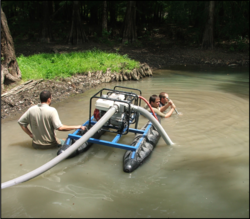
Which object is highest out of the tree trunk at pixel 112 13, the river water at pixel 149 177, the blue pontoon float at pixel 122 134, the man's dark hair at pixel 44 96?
the tree trunk at pixel 112 13

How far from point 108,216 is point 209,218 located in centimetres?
128

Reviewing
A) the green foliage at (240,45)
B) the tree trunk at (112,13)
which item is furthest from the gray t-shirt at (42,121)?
the tree trunk at (112,13)

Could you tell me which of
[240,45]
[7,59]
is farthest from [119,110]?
[240,45]

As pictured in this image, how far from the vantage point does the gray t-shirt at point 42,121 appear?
427 centimetres

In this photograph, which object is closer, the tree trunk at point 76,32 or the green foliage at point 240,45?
the green foliage at point 240,45

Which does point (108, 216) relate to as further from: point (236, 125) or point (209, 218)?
point (236, 125)

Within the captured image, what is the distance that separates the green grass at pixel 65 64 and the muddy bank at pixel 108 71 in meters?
0.32

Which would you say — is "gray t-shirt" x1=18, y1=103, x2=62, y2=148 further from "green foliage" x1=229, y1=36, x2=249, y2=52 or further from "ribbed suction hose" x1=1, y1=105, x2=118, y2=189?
"green foliage" x1=229, y1=36, x2=249, y2=52

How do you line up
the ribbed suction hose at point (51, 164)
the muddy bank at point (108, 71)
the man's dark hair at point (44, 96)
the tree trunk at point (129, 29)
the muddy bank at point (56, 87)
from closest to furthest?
the ribbed suction hose at point (51, 164), the man's dark hair at point (44, 96), the muddy bank at point (56, 87), the muddy bank at point (108, 71), the tree trunk at point (129, 29)

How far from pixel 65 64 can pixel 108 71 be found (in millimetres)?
1846

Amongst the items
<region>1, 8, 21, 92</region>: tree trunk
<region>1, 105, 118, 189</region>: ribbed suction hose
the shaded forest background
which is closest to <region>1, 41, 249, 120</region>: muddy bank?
<region>1, 8, 21, 92</region>: tree trunk

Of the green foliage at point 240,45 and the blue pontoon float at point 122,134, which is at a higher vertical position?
the green foliage at point 240,45

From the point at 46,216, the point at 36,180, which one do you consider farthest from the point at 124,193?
the point at 36,180

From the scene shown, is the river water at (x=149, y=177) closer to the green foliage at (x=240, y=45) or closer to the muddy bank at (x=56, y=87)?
the muddy bank at (x=56, y=87)
